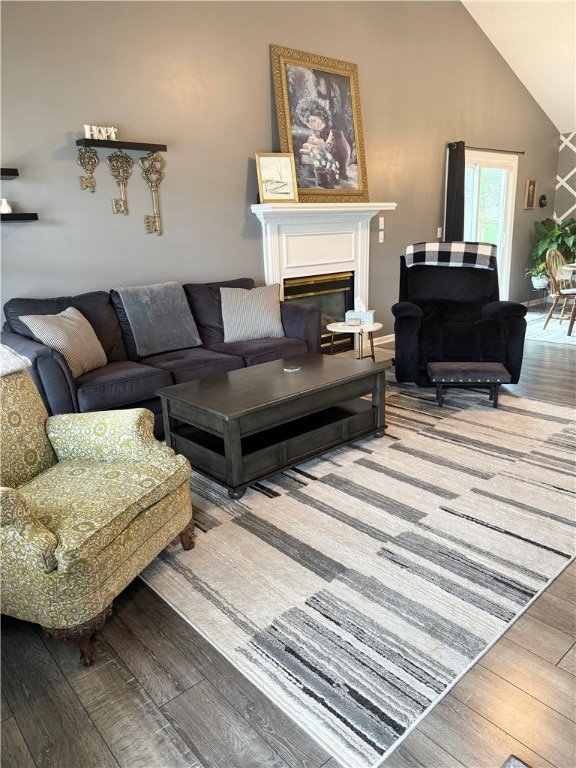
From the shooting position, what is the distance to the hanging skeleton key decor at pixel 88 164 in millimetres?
3516

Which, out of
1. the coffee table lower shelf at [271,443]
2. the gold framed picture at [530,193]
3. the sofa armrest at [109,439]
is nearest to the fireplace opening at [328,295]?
the coffee table lower shelf at [271,443]

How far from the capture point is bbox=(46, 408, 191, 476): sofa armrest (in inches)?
79.6

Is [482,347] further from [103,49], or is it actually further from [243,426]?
[103,49]

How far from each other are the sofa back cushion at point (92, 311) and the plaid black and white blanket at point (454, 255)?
240 cm

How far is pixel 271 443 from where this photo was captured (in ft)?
9.02

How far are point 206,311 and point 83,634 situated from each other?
108 inches

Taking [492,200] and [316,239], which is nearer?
[316,239]

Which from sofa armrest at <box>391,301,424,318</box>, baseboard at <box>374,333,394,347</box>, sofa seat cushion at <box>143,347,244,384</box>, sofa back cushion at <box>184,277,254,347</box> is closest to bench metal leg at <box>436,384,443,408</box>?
sofa armrest at <box>391,301,424,318</box>

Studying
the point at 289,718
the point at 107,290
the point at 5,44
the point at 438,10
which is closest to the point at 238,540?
the point at 289,718

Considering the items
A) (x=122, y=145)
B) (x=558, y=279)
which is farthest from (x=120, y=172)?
(x=558, y=279)

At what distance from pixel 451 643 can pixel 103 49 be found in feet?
12.9

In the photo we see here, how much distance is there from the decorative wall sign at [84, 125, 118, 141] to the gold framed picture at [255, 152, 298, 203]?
120cm

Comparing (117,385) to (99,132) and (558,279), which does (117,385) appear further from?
(558,279)

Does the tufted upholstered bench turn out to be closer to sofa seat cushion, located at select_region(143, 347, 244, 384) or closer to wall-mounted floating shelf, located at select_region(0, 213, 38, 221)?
sofa seat cushion, located at select_region(143, 347, 244, 384)
